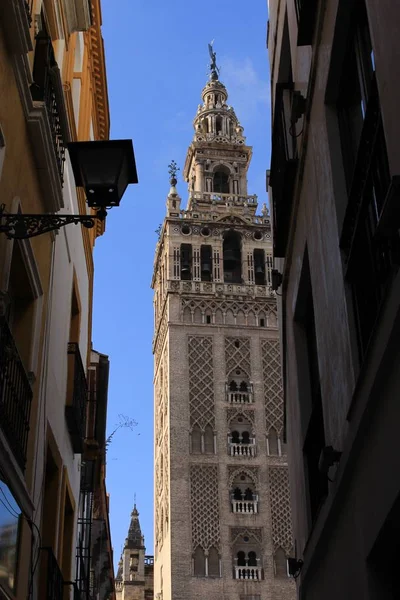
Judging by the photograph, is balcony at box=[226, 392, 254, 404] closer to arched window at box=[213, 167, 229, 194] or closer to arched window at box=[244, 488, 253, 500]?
arched window at box=[244, 488, 253, 500]

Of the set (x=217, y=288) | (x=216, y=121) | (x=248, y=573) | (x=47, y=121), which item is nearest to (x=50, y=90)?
(x=47, y=121)

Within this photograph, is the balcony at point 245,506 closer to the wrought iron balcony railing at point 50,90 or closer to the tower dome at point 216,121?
the tower dome at point 216,121

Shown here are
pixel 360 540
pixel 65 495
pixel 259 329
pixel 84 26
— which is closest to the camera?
pixel 360 540

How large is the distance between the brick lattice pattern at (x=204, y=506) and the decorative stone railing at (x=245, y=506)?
2.24 ft

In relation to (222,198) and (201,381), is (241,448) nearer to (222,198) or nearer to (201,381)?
(201,381)

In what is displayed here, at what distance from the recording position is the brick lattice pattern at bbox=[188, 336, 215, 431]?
37.9 metres

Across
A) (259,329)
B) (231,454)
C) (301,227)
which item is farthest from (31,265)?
(259,329)

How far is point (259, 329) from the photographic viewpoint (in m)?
40.5

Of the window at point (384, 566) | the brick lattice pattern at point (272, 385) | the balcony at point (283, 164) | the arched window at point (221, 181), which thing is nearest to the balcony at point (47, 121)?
the balcony at point (283, 164)

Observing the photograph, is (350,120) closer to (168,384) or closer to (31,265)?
(31,265)

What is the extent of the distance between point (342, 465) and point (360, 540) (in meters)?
0.43

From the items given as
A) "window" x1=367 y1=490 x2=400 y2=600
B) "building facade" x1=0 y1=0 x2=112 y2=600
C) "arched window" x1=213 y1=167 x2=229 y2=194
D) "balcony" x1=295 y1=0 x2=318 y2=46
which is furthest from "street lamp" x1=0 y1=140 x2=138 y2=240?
"arched window" x1=213 y1=167 x2=229 y2=194

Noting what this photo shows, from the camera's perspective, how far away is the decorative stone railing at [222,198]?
148 ft

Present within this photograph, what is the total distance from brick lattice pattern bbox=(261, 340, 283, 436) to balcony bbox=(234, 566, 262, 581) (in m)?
5.60
